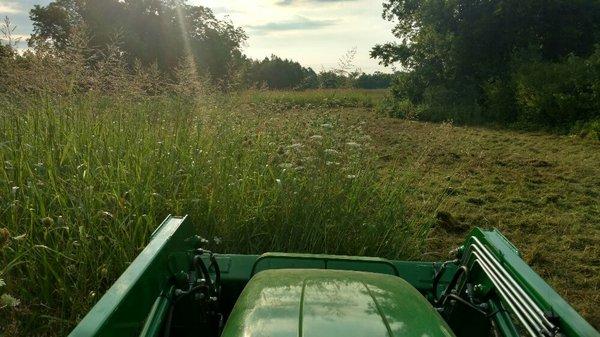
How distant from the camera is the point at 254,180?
155 inches

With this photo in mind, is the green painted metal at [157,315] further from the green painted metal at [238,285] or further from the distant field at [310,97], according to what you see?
the distant field at [310,97]

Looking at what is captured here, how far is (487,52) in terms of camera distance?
59.5 feet

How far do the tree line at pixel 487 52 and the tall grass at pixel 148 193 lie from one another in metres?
12.2

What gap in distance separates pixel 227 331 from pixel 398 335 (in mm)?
460

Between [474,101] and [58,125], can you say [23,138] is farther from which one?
[474,101]

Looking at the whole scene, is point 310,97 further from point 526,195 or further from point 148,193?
point 148,193

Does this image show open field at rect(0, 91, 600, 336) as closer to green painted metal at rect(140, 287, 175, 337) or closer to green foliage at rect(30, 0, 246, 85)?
green painted metal at rect(140, 287, 175, 337)

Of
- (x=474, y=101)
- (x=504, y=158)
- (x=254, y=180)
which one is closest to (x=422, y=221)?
(x=254, y=180)

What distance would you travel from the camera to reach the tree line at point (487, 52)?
16.1 m

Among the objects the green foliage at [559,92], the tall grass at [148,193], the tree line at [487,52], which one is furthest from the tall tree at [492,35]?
the tall grass at [148,193]

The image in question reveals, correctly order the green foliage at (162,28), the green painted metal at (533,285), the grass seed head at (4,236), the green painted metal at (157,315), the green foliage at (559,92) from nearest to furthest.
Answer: the green painted metal at (533,285)
the green painted metal at (157,315)
the grass seed head at (4,236)
the green foliage at (559,92)
the green foliage at (162,28)

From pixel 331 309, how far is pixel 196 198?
209 centimetres

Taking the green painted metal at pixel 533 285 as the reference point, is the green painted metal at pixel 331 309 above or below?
above

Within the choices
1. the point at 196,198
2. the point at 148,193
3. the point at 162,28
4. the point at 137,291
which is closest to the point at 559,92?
the point at 196,198
